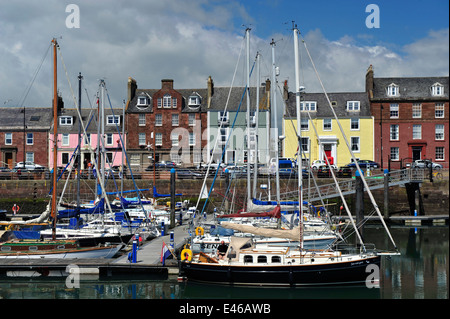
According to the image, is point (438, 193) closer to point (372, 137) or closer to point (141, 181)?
point (372, 137)

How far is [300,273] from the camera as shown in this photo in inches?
813

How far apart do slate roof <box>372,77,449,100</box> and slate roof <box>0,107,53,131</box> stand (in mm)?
41119

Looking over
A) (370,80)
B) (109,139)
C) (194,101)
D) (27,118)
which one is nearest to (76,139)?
(109,139)

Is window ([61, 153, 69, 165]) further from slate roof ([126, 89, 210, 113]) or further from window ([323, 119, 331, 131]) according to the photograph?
window ([323, 119, 331, 131])

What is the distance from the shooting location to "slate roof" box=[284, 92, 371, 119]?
197 ft

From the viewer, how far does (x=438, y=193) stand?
149 feet

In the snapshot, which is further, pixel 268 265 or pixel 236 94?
pixel 236 94

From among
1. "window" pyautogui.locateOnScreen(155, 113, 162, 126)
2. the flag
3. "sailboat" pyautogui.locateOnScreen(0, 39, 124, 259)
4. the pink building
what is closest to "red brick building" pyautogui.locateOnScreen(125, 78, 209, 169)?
"window" pyautogui.locateOnScreen(155, 113, 162, 126)
